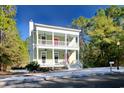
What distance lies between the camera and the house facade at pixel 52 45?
23531mm

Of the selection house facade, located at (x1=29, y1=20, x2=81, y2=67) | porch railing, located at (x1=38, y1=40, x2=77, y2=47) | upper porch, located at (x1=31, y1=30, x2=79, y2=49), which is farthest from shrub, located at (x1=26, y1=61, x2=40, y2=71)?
porch railing, located at (x1=38, y1=40, x2=77, y2=47)

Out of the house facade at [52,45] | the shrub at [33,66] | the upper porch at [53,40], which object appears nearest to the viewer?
the shrub at [33,66]

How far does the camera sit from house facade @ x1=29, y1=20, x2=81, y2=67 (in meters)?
23.5

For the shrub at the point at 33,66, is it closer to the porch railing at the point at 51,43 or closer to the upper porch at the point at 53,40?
the upper porch at the point at 53,40

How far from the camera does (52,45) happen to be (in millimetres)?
24422

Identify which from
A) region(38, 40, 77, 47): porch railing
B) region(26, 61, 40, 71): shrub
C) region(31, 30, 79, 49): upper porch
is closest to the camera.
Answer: region(26, 61, 40, 71): shrub

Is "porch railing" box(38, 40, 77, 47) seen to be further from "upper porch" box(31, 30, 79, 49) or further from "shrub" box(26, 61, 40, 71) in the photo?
"shrub" box(26, 61, 40, 71)

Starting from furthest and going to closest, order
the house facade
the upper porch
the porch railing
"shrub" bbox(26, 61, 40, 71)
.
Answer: the porch railing → the upper porch → the house facade → "shrub" bbox(26, 61, 40, 71)

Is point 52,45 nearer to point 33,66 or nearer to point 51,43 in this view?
point 51,43

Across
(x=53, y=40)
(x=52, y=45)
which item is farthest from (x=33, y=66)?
Result: (x=53, y=40)

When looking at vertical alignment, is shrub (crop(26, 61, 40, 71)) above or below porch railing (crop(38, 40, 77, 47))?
below

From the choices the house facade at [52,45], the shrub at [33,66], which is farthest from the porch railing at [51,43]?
the shrub at [33,66]
